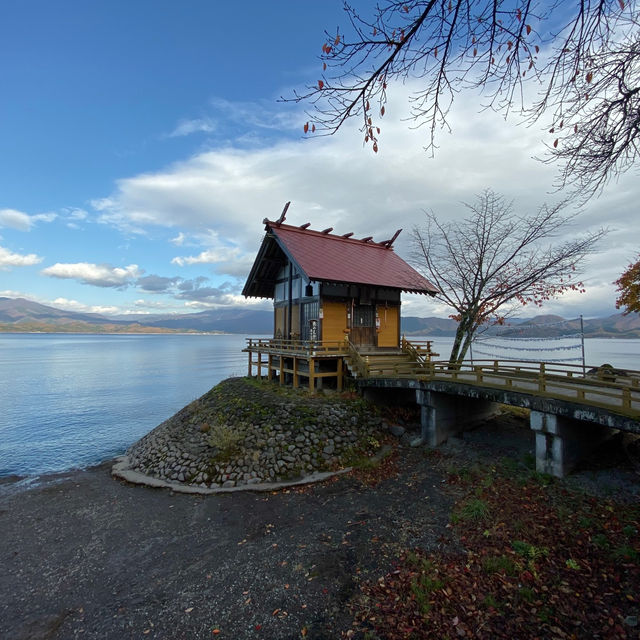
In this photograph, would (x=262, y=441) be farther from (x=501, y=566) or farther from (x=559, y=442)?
(x=559, y=442)

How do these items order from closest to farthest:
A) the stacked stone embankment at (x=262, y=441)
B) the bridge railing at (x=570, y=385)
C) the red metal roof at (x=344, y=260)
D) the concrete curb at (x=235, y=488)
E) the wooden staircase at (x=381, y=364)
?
1. the bridge railing at (x=570, y=385)
2. the concrete curb at (x=235, y=488)
3. the stacked stone embankment at (x=262, y=441)
4. the wooden staircase at (x=381, y=364)
5. the red metal roof at (x=344, y=260)

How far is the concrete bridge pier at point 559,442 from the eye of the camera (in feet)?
36.7

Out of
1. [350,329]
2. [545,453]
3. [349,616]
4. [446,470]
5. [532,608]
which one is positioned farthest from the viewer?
[350,329]

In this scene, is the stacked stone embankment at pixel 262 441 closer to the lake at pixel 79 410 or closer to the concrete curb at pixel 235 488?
the concrete curb at pixel 235 488

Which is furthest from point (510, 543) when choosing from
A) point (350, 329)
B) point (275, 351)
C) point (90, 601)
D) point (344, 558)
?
point (275, 351)

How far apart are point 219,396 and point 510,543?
17.4 meters

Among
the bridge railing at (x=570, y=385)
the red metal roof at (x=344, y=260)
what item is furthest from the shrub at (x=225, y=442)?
the bridge railing at (x=570, y=385)

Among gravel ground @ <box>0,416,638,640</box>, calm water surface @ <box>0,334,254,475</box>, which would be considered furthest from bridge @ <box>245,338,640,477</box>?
calm water surface @ <box>0,334,254,475</box>

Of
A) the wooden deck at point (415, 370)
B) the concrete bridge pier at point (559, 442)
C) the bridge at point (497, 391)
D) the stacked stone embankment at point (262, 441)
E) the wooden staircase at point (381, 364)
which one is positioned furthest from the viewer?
the wooden staircase at point (381, 364)

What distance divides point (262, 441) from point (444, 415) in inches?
331

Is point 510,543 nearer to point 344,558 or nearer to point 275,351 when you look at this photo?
point 344,558

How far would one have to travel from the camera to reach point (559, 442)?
36.8 ft

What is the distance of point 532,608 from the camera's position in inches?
264

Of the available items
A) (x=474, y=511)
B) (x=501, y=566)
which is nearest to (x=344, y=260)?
(x=474, y=511)
